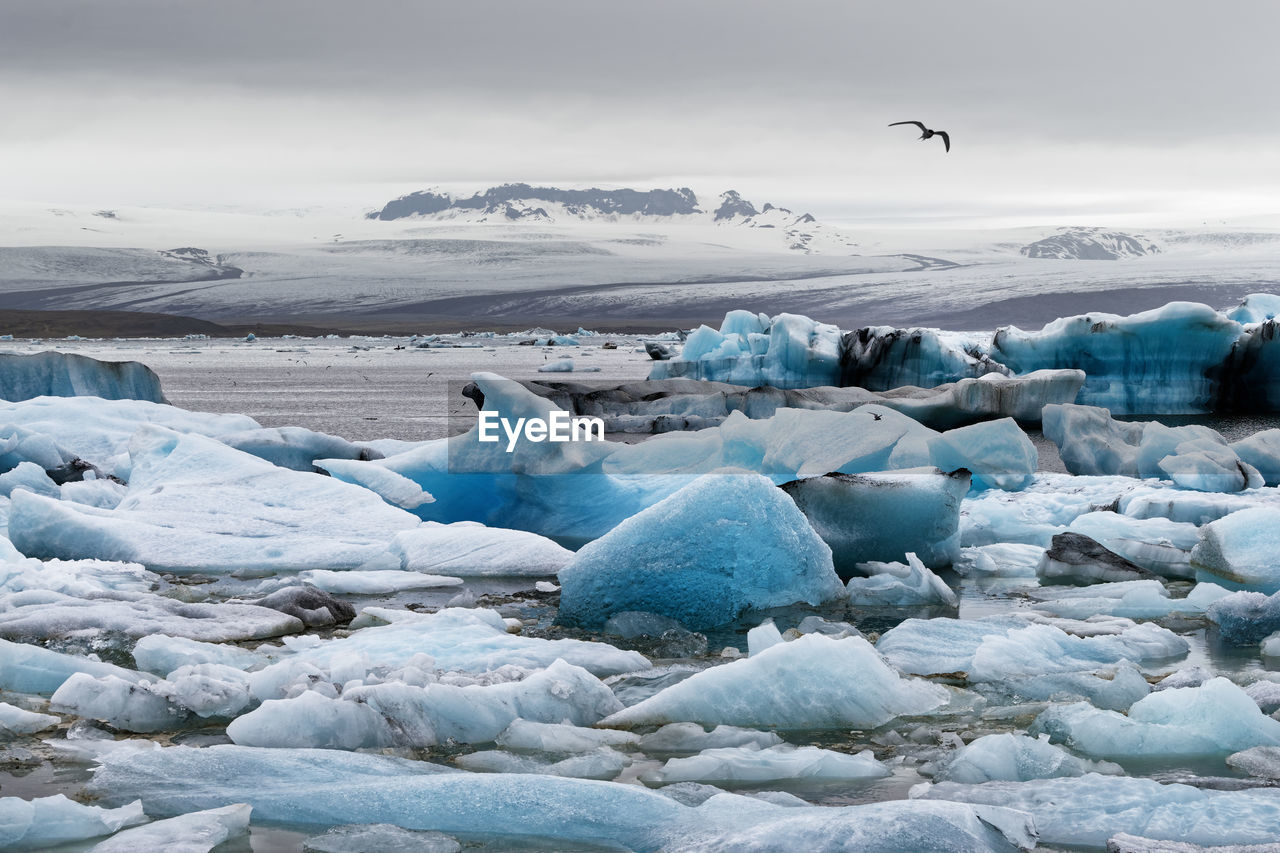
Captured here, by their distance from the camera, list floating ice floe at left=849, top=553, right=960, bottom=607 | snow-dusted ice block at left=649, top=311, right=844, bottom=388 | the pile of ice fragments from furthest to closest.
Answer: snow-dusted ice block at left=649, top=311, right=844, bottom=388 < floating ice floe at left=849, top=553, right=960, bottom=607 < the pile of ice fragments

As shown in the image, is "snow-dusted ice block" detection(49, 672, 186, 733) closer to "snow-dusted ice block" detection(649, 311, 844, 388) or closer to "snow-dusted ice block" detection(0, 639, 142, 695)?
"snow-dusted ice block" detection(0, 639, 142, 695)

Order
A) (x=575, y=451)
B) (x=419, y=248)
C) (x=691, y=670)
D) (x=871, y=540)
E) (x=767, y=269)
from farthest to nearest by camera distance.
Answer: (x=419, y=248) → (x=767, y=269) → (x=575, y=451) → (x=871, y=540) → (x=691, y=670)

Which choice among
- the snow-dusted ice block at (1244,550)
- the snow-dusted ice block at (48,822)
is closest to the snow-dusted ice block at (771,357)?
the snow-dusted ice block at (1244,550)

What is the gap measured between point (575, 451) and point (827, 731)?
153 inches

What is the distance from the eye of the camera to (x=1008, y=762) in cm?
312

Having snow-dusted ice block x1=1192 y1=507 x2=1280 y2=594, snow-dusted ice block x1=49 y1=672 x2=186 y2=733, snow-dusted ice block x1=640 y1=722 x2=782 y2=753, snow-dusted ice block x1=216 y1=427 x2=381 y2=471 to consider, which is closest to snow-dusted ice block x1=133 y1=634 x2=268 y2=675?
snow-dusted ice block x1=49 y1=672 x2=186 y2=733

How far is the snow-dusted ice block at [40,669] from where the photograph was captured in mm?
3791

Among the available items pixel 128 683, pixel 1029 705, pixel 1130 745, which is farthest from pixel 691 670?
pixel 128 683

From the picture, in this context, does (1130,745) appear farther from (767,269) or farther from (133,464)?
(767,269)

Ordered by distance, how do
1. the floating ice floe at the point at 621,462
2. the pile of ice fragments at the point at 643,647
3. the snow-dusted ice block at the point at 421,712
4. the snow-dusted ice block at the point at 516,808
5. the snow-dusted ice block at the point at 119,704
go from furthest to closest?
the floating ice floe at the point at 621,462
the snow-dusted ice block at the point at 119,704
the snow-dusted ice block at the point at 421,712
the pile of ice fragments at the point at 643,647
the snow-dusted ice block at the point at 516,808

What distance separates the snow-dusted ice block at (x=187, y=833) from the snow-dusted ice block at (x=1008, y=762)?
5.60 ft

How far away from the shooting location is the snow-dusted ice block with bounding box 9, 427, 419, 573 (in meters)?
6.04

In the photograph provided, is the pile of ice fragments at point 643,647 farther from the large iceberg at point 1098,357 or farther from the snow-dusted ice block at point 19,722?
the large iceberg at point 1098,357

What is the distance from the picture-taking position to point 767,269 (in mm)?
92125
